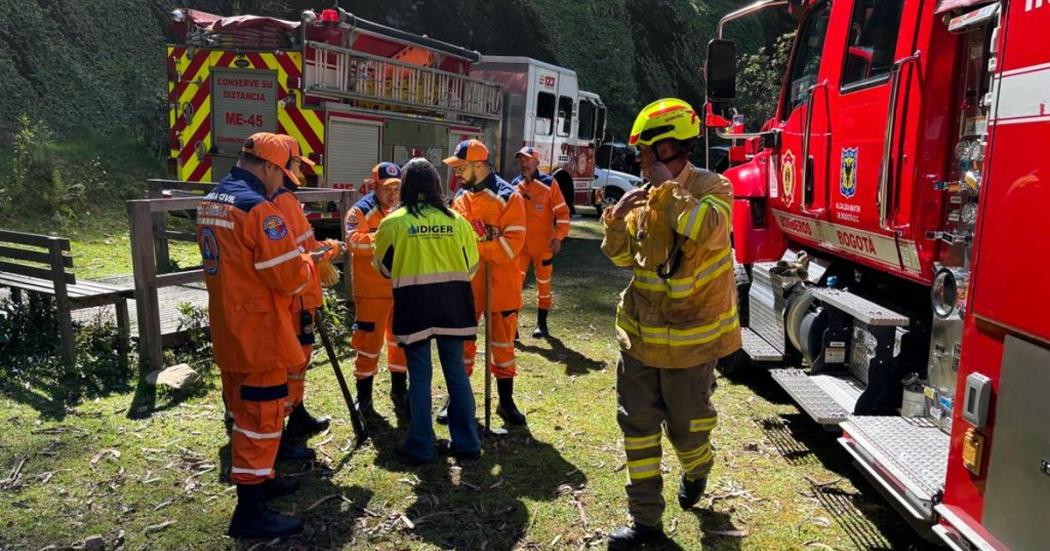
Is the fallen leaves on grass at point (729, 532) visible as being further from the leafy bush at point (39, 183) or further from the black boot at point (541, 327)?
the leafy bush at point (39, 183)

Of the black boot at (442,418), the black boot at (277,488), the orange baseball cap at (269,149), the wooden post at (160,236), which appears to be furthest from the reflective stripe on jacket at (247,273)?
the wooden post at (160,236)

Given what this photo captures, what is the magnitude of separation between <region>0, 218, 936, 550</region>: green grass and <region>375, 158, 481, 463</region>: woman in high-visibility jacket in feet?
1.59

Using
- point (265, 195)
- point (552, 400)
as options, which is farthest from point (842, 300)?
point (265, 195)

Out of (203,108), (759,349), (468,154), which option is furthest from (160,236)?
(759,349)

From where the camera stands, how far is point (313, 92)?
8047 millimetres

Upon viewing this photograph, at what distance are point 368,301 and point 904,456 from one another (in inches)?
124

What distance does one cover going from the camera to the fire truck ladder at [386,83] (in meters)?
8.11

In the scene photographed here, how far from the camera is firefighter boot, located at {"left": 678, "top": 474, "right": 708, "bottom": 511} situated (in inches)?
143

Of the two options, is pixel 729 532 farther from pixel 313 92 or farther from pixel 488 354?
pixel 313 92

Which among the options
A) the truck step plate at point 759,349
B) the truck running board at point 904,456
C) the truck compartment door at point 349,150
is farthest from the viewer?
the truck compartment door at point 349,150

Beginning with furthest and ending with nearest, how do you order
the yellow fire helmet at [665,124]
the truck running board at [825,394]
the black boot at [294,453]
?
the black boot at [294,453]
the truck running board at [825,394]
the yellow fire helmet at [665,124]

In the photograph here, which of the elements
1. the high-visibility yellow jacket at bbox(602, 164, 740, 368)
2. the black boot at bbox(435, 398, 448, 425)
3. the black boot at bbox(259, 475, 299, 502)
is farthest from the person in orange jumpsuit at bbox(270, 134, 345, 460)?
the high-visibility yellow jacket at bbox(602, 164, 740, 368)

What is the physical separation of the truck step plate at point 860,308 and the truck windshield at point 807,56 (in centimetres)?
150

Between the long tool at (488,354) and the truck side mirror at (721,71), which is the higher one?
the truck side mirror at (721,71)
